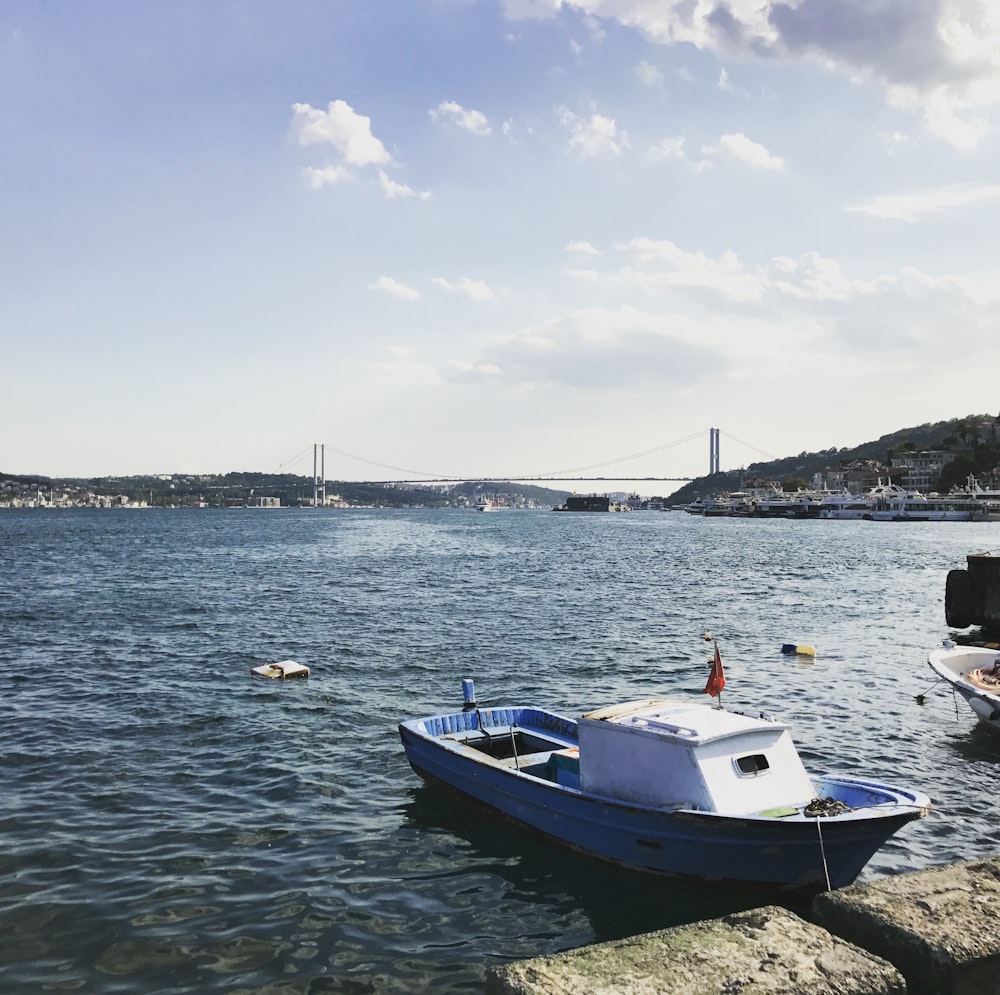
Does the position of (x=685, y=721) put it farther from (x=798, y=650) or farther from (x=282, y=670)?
(x=798, y=650)

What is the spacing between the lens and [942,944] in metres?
4.41

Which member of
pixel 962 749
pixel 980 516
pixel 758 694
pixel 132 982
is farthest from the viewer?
pixel 980 516

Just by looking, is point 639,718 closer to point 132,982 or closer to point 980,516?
point 132,982

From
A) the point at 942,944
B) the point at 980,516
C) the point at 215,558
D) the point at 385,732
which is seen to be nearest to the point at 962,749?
the point at 385,732

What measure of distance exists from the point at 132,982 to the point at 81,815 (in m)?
5.14

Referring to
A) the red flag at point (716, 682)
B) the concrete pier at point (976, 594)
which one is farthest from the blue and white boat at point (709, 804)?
the concrete pier at point (976, 594)

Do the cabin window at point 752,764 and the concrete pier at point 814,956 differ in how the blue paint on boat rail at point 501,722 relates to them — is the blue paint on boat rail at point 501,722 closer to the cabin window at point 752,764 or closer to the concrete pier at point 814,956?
the cabin window at point 752,764

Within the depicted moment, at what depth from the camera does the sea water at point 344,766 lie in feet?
32.0

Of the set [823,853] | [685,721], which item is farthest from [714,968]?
[685,721]

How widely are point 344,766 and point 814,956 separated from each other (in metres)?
12.6

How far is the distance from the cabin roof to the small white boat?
30.4ft

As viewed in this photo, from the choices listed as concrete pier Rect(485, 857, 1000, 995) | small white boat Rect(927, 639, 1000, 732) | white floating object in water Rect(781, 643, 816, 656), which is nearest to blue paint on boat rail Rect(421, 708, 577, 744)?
small white boat Rect(927, 639, 1000, 732)

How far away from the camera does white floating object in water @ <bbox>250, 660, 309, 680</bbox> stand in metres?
23.1

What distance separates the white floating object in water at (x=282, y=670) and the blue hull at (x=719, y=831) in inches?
439
